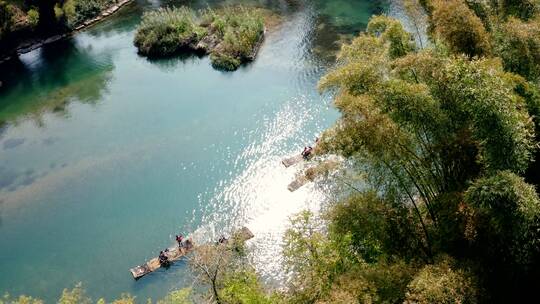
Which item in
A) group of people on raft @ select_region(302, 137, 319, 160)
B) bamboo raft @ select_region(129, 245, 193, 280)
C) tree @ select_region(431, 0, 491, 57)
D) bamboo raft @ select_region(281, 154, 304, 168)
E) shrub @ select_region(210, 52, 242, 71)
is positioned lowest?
bamboo raft @ select_region(129, 245, 193, 280)

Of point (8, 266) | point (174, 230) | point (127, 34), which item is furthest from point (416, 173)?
point (127, 34)

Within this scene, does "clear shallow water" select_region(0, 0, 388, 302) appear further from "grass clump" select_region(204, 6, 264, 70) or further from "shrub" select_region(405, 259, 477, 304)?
"shrub" select_region(405, 259, 477, 304)

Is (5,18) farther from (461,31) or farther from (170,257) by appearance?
(461,31)

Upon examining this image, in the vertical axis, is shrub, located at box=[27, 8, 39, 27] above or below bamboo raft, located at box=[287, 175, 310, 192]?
above

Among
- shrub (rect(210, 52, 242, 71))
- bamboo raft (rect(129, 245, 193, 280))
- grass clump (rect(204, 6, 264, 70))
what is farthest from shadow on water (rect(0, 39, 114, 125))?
bamboo raft (rect(129, 245, 193, 280))

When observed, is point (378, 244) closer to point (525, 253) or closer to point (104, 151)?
point (525, 253)
